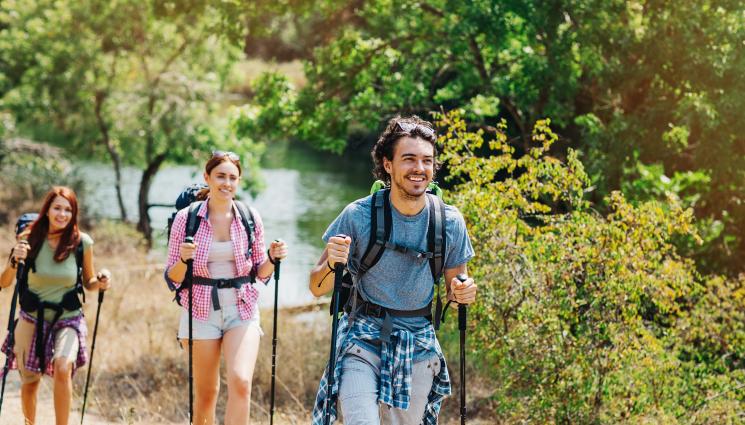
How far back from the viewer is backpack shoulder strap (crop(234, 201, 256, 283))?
5.60 meters

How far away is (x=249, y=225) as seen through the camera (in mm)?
5625

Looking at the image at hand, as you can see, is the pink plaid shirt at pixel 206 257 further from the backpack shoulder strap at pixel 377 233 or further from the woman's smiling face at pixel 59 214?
the backpack shoulder strap at pixel 377 233

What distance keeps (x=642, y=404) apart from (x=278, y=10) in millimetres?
8924

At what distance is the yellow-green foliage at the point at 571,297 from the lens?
6812 mm

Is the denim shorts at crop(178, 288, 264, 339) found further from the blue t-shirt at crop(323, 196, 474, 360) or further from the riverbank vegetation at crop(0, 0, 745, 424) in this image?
the riverbank vegetation at crop(0, 0, 745, 424)

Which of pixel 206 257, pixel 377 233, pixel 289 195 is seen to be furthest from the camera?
pixel 289 195

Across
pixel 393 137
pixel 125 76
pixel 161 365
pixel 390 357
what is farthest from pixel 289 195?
pixel 390 357

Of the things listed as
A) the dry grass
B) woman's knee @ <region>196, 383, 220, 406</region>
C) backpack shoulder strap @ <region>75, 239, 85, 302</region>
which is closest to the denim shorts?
woman's knee @ <region>196, 383, 220, 406</region>

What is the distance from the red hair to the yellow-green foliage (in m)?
3.01

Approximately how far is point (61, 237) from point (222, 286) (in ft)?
5.18

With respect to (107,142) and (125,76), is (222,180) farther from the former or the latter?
(107,142)

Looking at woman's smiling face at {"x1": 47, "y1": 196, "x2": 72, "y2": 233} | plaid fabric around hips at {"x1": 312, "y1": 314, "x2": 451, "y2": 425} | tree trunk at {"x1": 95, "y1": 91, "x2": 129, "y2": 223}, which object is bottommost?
tree trunk at {"x1": 95, "y1": 91, "x2": 129, "y2": 223}

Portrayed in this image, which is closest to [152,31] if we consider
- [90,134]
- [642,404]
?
[90,134]

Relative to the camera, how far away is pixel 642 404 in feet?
23.5
